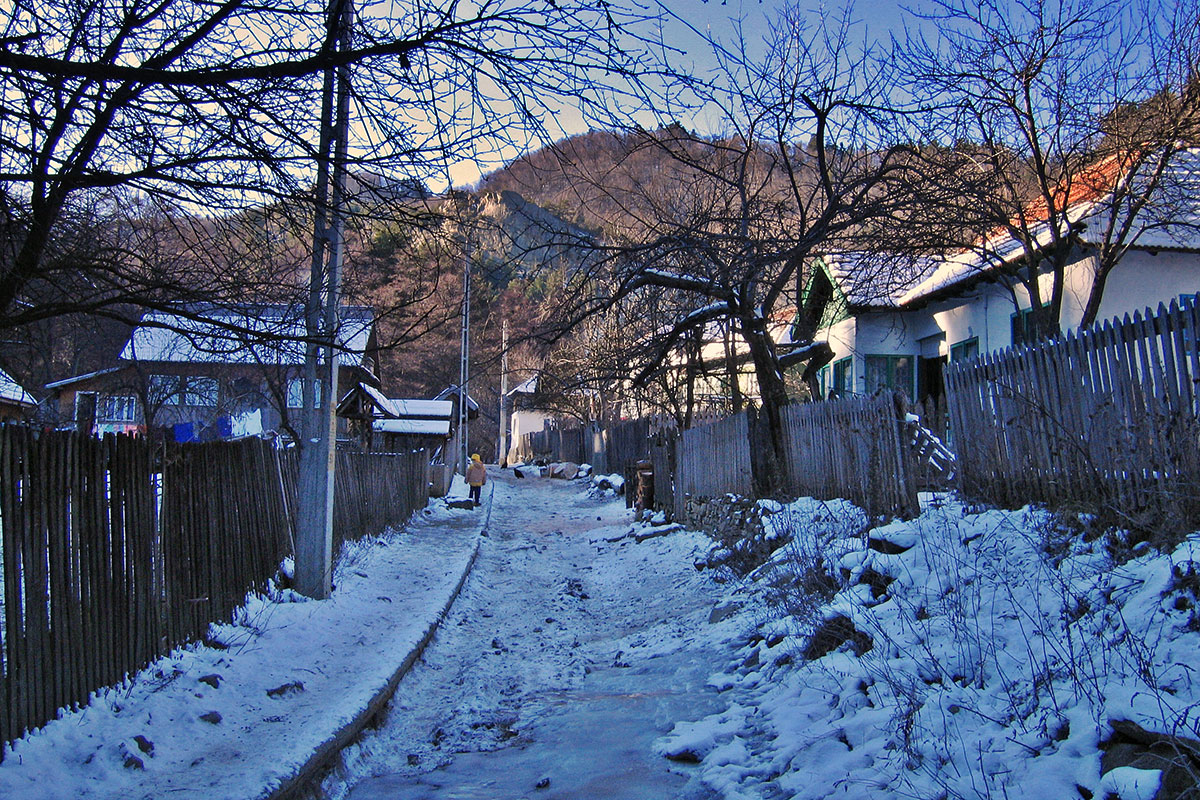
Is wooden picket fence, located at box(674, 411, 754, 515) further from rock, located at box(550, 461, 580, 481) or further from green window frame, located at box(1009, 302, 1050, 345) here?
rock, located at box(550, 461, 580, 481)

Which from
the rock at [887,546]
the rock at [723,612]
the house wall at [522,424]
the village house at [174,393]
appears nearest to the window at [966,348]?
the rock at [723,612]

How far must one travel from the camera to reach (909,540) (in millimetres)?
6234

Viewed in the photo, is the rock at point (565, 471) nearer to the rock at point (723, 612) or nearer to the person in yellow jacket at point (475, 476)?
the person in yellow jacket at point (475, 476)

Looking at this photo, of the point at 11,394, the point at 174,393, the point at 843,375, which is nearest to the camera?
the point at 843,375

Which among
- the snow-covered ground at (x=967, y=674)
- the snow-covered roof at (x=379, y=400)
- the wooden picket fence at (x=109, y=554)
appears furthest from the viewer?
the snow-covered roof at (x=379, y=400)

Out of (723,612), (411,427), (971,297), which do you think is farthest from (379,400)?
(723,612)

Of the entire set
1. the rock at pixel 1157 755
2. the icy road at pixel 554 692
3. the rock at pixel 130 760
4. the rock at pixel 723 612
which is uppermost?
the rock at pixel 1157 755

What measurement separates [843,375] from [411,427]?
583 inches

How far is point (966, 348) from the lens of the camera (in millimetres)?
17578

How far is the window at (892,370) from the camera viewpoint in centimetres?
1992

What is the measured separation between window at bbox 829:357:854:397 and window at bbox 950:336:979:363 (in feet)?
10.5

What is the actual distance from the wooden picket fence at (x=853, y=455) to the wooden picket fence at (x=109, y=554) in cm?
607

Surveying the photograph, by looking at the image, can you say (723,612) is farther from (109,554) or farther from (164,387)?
(164,387)

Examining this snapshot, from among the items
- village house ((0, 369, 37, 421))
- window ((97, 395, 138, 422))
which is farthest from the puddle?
window ((97, 395, 138, 422))
